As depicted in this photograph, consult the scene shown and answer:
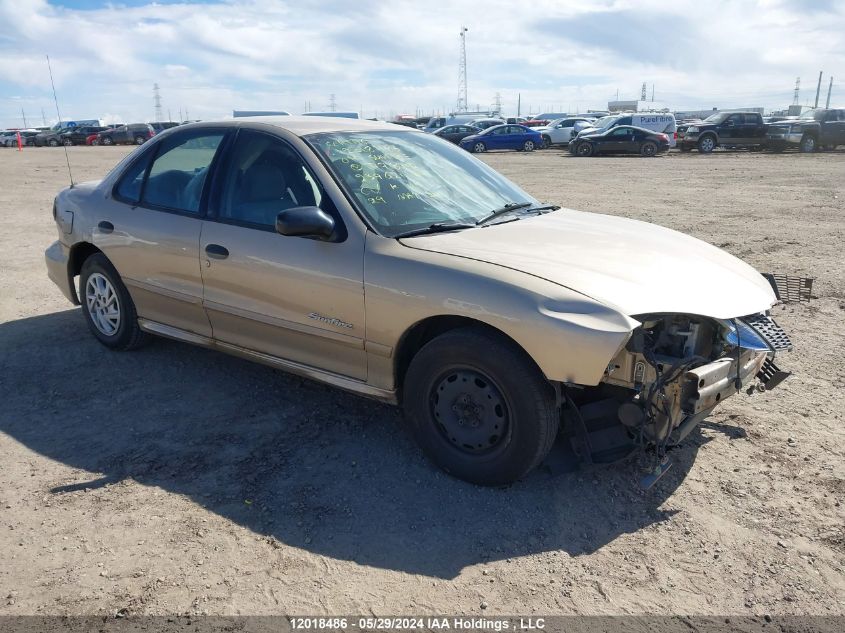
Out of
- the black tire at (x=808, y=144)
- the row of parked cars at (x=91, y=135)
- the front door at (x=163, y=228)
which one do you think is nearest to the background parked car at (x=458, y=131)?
the black tire at (x=808, y=144)

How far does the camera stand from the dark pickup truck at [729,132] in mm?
29406

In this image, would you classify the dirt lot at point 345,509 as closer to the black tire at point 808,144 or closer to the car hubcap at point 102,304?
the car hubcap at point 102,304

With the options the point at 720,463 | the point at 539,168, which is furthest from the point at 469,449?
the point at 539,168

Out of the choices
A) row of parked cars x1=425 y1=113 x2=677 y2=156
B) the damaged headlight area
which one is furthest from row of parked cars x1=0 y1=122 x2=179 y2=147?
the damaged headlight area

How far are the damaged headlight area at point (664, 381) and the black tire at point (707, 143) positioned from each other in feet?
96.2

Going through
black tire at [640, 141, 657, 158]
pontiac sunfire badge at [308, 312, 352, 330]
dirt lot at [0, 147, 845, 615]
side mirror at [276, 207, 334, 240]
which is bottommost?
dirt lot at [0, 147, 845, 615]

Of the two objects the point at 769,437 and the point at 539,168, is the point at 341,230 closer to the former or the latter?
the point at 769,437

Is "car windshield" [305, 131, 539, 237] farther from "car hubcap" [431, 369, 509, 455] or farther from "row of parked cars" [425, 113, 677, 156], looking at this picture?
"row of parked cars" [425, 113, 677, 156]

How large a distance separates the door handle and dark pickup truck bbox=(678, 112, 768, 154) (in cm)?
2986

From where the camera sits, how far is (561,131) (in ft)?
121

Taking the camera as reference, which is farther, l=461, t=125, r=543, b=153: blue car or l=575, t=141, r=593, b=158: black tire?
l=461, t=125, r=543, b=153: blue car

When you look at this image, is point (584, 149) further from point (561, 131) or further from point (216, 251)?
point (216, 251)

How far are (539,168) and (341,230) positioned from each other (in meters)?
20.5

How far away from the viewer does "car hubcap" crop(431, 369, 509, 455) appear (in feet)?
10.8
